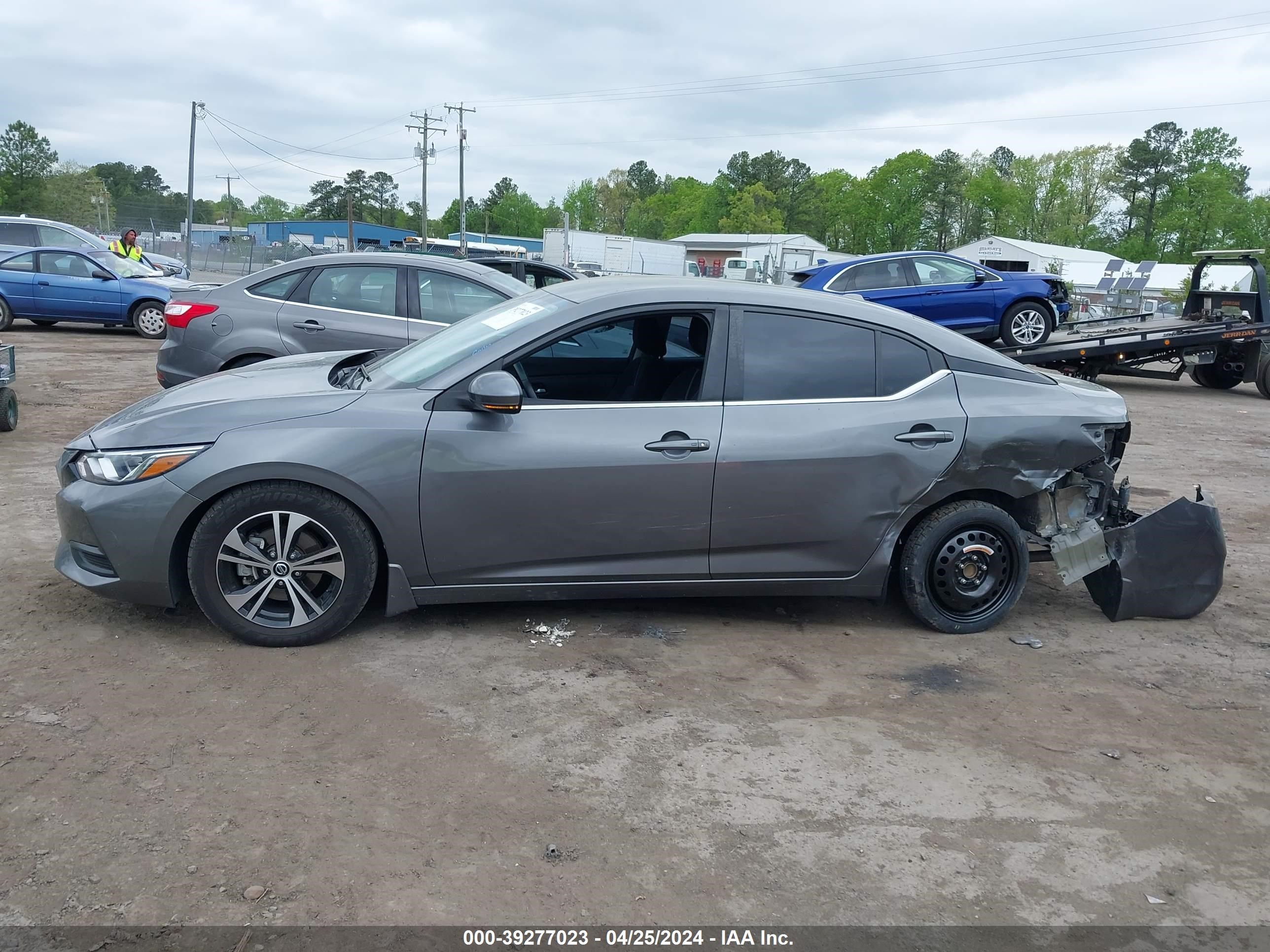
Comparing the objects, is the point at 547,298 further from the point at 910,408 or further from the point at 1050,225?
the point at 1050,225

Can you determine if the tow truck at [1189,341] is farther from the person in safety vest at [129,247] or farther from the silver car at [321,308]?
the person in safety vest at [129,247]

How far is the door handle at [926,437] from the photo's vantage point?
15.3ft

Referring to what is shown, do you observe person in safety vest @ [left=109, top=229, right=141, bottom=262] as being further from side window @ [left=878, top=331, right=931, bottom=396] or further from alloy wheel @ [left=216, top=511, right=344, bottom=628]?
side window @ [left=878, top=331, right=931, bottom=396]

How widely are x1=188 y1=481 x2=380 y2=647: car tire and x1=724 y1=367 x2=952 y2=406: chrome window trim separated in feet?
5.81

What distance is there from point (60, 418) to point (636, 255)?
156ft

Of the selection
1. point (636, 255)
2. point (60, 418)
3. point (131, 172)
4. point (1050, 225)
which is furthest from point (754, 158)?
point (60, 418)

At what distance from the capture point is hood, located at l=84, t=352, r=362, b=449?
14.0 ft

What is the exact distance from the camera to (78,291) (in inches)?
661

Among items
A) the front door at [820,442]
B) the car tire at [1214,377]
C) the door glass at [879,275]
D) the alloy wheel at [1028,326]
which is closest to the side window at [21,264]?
the door glass at [879,275]

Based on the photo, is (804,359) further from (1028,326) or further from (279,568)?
(1028,326)

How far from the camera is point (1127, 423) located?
513 cm

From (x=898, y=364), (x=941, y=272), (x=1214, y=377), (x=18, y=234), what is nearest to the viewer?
(x=898, y=364)

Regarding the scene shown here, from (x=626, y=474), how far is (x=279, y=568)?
1.53 meters

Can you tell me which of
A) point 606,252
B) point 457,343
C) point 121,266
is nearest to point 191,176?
point 606,252
